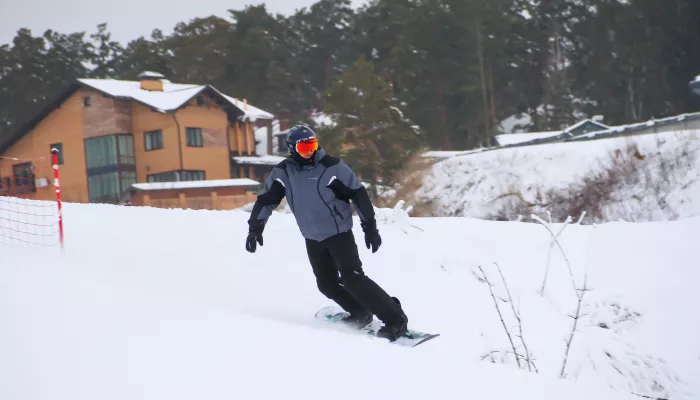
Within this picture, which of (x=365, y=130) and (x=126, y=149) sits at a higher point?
(x=126, y=149)

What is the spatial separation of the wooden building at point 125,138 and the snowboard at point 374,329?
23.2 m

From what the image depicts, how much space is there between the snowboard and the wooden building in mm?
23230

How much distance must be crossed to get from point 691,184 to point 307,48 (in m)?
33.9

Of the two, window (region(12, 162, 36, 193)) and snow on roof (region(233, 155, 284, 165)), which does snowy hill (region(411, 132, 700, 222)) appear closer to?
snow on roof (region(233, 155, 284, 165))

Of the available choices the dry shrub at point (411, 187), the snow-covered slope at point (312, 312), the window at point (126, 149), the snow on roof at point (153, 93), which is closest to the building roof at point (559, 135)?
the dry shrub at point (411, 187)

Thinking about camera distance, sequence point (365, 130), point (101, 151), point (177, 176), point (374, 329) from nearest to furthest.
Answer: point (374, 329) → point (365, 130) → point (177, 176) → point (101, 151)

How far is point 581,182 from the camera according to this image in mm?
15516

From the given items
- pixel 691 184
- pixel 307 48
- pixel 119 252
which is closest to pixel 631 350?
pixel 119 252

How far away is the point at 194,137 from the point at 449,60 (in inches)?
648

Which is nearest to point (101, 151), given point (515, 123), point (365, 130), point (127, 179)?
point (127, 179)

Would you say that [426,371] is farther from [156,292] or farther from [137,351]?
[156,292]

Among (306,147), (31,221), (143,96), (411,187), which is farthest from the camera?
(143,96)

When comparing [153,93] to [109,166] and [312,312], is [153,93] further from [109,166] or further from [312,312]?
[312,312]

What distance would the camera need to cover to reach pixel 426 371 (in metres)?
3.41
